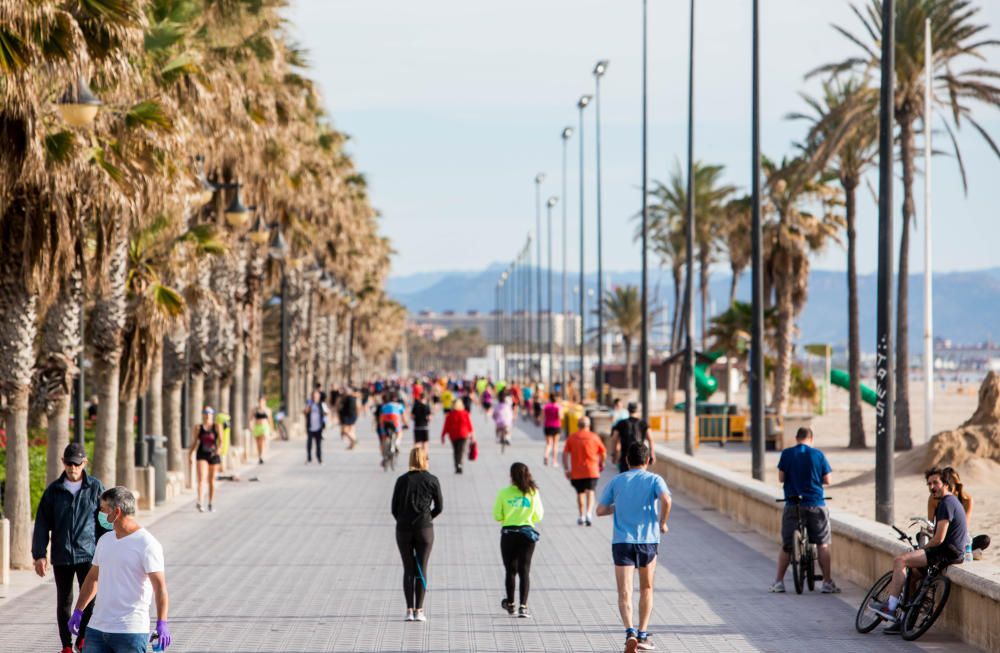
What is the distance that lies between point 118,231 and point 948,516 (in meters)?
12.9

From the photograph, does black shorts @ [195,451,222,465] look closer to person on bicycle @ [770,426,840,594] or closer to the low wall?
the low wall

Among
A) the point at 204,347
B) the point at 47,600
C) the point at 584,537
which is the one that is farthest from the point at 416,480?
the point at 204,347

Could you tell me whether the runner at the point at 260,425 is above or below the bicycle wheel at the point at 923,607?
above

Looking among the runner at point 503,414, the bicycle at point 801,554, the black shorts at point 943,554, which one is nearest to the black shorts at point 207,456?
the bicycle at point 801,554

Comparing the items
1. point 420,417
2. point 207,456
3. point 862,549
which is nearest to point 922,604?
point 862,549

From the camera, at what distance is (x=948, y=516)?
41.3 feet

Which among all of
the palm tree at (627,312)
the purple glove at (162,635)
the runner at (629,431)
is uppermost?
the palm tree at (627,312)

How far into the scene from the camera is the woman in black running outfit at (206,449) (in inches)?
961

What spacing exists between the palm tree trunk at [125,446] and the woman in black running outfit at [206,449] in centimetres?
109

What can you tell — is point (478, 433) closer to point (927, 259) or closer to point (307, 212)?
point (307, 212)

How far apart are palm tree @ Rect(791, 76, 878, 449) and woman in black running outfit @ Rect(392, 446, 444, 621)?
26.2 m

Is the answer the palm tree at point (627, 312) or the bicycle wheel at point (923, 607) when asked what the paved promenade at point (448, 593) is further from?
the palm tree at point (627, 312)

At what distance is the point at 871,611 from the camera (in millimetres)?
13047

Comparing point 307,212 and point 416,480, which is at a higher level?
point 307,212
